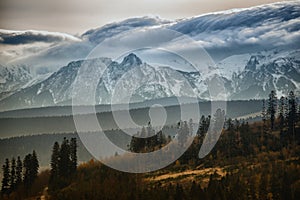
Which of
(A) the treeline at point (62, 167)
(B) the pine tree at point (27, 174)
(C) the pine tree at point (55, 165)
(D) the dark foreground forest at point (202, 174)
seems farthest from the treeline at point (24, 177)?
(A) the treeline at point (62, 167)

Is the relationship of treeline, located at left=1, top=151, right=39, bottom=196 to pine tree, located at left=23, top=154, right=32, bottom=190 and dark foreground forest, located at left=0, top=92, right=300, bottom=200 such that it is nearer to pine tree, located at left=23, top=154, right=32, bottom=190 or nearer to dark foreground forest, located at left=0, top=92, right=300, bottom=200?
pine tree, located at left=23, top=154, right=32, bottom=190

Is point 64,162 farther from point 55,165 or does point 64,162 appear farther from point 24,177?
point 24,177

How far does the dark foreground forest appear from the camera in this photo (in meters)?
78.4

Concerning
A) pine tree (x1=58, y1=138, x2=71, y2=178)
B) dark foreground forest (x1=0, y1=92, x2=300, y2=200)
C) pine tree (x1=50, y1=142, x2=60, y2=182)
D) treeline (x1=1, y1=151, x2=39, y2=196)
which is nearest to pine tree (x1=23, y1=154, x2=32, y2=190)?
treeline (x1=1, y1=151, x2=39, y2=196)

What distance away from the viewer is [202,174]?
94188mm

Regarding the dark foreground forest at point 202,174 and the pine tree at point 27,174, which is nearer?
the dark foreground forest at point 202,174

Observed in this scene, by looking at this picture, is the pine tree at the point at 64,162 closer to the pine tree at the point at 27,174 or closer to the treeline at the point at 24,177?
the treeline at the point at 24,177

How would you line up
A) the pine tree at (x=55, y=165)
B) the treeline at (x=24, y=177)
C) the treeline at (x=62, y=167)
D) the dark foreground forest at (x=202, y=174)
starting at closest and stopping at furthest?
the dark foreground forest at (x=202, y=174)
the treeline at (x=62, y=167)
the pine tree at (x=55, y=165)
the treeline at (x=24, y=177)

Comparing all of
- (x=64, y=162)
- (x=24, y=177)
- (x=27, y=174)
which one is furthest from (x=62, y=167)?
(x=24, y=177)

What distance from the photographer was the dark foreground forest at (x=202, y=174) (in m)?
78.4

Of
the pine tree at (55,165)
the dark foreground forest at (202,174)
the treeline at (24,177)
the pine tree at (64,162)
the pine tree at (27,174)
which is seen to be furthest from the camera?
the treeline at (24,177)

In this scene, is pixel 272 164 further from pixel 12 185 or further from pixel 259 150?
pixel 12 185

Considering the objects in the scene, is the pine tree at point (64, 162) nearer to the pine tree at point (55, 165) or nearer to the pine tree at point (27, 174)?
the pine tree at point (55, 165)

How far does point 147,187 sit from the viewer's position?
87000 millimetres
